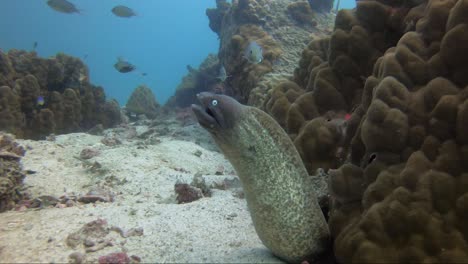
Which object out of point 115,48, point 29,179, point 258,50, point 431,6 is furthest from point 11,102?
point 115,48

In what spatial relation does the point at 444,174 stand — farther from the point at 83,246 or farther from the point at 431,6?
the point at 83,246

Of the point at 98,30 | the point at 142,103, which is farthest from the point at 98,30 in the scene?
the point at 142,103

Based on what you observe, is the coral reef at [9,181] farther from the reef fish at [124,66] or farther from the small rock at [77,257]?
A: the reef fish at [124,66]

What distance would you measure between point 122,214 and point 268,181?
2.12m

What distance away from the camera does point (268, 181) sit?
3.26 metres

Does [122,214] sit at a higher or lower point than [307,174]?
lower

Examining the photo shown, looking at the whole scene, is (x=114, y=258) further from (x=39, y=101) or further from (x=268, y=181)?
(x=39, y=101)

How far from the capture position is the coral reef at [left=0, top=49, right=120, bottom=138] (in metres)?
8.59

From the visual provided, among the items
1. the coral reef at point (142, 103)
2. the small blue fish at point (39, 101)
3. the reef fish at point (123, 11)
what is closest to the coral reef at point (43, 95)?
the small blue fish at point (39, 101)

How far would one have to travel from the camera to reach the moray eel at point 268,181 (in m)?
3.24

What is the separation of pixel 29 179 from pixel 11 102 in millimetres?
4548

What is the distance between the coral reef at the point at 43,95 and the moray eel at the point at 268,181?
761cm

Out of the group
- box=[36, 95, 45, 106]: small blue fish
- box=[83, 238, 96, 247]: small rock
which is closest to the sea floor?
box=[83, 238, 96, 247]: small rock

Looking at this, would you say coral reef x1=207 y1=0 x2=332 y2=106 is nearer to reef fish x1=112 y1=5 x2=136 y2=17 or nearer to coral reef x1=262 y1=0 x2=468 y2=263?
reef fish x1=112 y1=5 x2=136 y2=17
